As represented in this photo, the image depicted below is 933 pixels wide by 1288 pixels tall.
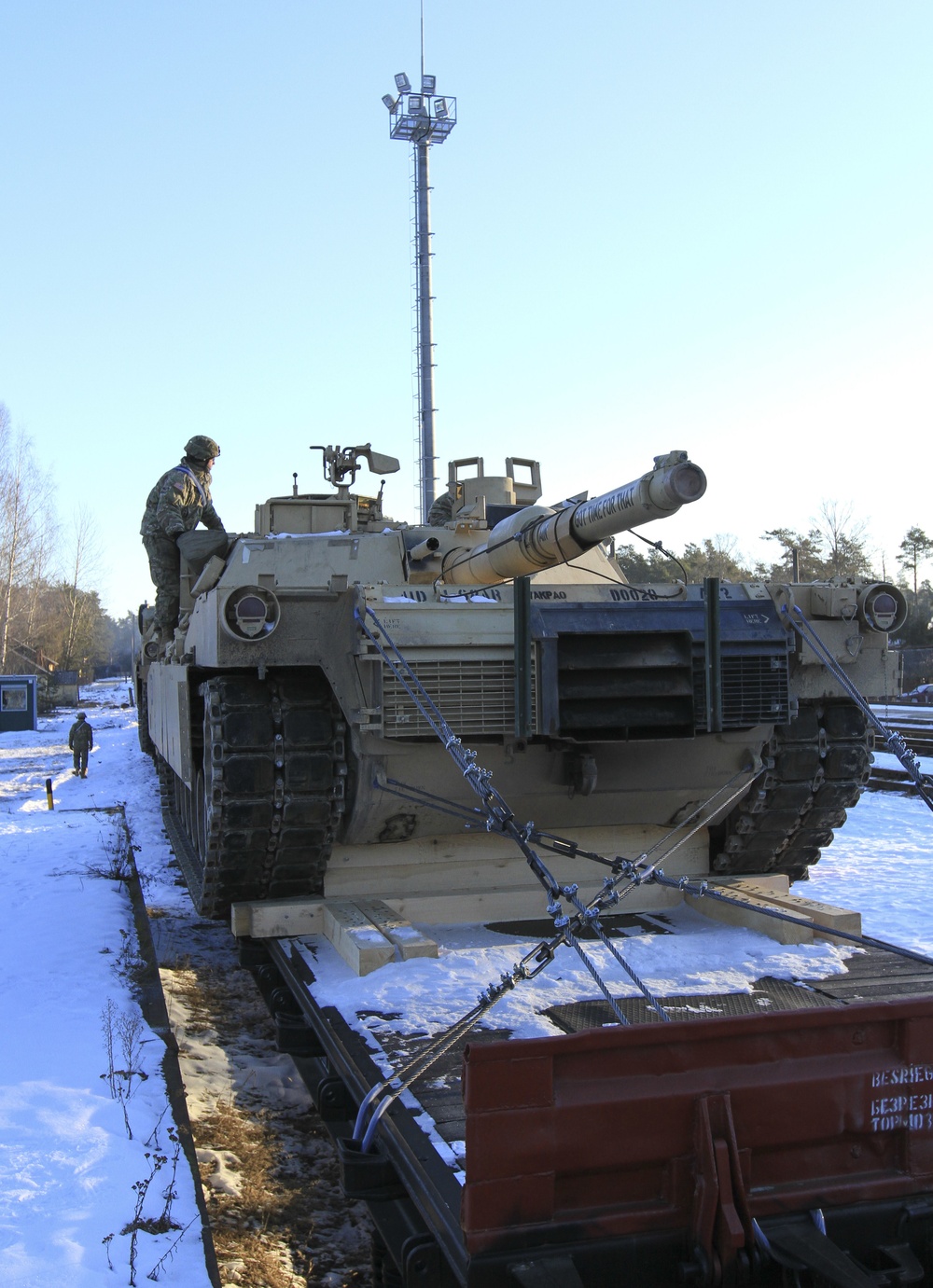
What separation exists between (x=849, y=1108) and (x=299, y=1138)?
2650 mm

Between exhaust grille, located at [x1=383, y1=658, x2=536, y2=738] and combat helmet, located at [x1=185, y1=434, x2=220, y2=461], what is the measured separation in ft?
11.8

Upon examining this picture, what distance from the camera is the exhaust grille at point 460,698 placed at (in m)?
5.39

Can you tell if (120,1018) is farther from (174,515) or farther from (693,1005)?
(174,515)

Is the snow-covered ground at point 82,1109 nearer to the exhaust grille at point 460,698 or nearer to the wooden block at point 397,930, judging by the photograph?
the wooden block at point 397,930

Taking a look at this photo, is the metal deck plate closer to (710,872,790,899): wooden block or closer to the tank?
the tank

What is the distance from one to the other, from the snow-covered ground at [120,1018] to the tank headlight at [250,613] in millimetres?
1537

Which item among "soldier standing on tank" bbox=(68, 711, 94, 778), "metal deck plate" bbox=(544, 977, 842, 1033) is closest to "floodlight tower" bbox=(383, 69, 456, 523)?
"soldier standing on tank" bbox=(68, 711, 94, 778)

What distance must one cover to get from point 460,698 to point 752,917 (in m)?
1.79

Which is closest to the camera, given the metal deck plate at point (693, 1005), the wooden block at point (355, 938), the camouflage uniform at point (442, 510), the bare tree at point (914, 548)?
the metal deck plate at point (693, 1005)

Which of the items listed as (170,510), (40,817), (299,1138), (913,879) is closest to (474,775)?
(299,1138)

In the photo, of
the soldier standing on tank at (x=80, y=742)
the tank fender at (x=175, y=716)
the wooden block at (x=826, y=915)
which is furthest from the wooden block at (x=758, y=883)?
the soldier standing on tank at (x=80, y=742)

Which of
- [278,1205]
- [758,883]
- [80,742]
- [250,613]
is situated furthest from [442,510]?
[80,742]

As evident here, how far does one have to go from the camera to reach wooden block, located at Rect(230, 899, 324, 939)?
19.0ft

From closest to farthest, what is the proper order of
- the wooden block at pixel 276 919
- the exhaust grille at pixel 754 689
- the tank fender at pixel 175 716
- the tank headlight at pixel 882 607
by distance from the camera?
the exhaust grille at pixel 754 689 < the wooden block at pixel 276 919 < the tank headlight at pixel 882 607 < the tank fender at pixel 175 716
